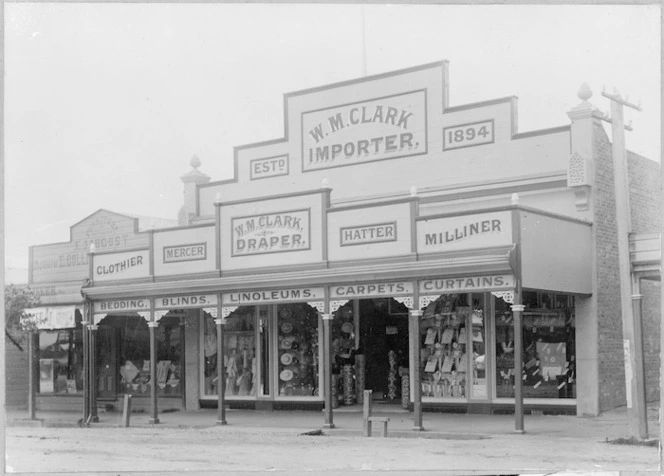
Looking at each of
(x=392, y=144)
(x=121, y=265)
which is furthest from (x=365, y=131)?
(x=121, y=265)

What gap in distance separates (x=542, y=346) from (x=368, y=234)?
416cm

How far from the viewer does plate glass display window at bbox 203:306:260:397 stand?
21.6m

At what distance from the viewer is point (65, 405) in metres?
24.5

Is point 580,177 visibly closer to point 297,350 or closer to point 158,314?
point 297,350

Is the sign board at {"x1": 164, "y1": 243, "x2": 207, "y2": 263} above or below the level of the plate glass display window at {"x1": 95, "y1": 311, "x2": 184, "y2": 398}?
above

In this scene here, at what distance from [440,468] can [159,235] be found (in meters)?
10.1

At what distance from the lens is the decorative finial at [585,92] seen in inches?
692

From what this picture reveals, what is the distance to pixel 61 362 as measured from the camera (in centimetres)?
2497

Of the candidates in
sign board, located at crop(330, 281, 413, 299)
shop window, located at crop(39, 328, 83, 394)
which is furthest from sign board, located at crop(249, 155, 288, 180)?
shop window, located at crop(39, 328, 83, 394)

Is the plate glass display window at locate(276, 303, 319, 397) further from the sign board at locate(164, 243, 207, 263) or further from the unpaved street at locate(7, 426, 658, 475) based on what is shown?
the unpaved street at locate(7, 426, 658, 475)

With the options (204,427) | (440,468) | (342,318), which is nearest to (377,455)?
(440,468)

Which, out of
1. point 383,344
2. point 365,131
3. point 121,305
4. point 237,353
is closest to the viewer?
point 365,131

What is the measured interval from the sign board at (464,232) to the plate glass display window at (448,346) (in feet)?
8.22

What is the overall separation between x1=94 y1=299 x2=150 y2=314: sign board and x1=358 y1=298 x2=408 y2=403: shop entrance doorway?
191 inches
